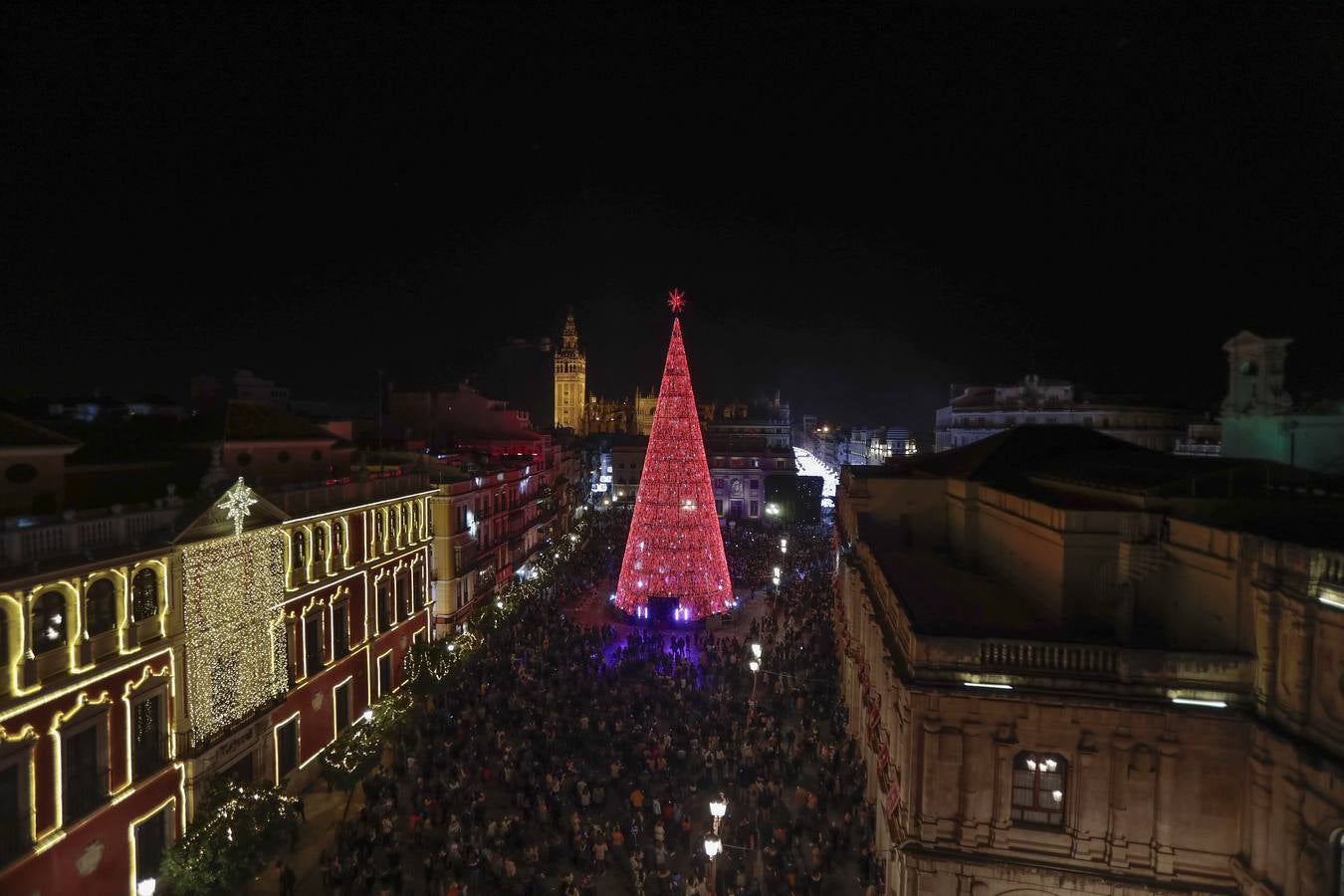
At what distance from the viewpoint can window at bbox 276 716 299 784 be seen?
18.4 metres

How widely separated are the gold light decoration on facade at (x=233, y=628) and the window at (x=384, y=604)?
218 inches

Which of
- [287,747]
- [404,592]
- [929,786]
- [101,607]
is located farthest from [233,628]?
[929,786]

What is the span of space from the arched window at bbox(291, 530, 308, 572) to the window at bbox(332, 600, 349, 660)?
7.15 ft

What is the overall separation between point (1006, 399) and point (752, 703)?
43.9 m

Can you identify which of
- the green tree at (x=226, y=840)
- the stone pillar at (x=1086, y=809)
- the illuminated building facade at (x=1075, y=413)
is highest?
the illuminated building facade at (x=1075, y=413)

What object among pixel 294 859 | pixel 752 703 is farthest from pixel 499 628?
pixel 294 859

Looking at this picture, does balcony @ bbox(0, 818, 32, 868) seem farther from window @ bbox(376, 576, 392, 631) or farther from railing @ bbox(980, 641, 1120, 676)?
railing @ bbox(980, 641, 1120, 676)

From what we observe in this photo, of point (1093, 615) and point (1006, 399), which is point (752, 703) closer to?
point (1093, 615)

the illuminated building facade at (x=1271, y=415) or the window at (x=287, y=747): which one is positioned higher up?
the illuminated building facade at (x=1271, y=415)

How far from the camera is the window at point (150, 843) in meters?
14.0

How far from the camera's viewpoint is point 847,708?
22.1 meters

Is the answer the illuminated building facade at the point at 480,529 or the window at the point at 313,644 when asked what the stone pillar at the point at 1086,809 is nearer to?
the window at the point at 313,644

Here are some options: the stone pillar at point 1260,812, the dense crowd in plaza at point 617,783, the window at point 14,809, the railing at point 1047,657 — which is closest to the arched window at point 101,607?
the window at point 14,809

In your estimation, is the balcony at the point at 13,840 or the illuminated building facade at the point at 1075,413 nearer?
the balcony at the point at 13,840
